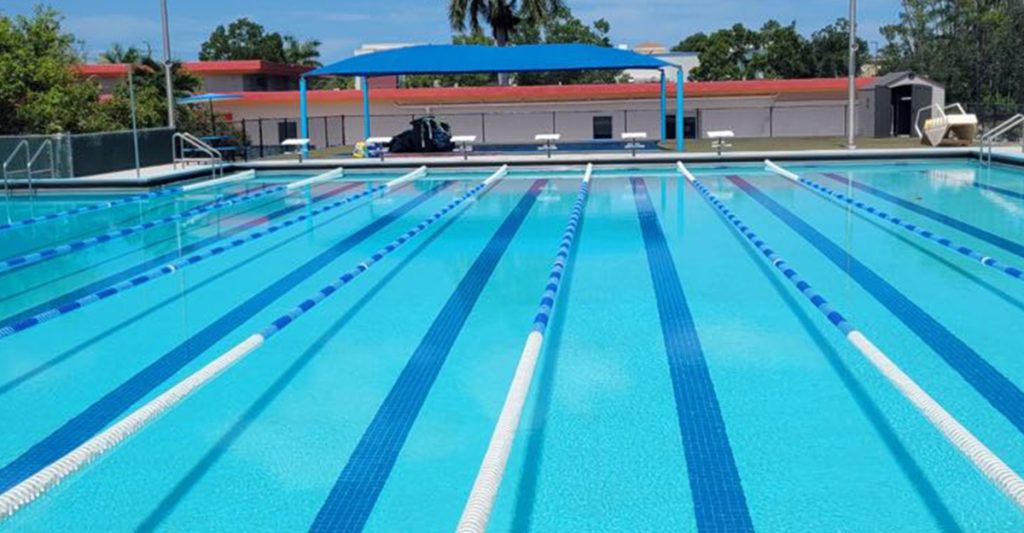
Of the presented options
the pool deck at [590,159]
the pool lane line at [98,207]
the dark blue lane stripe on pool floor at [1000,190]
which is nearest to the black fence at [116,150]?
the pool deck at [590,159]

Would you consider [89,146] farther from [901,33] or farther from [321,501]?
[901,33]

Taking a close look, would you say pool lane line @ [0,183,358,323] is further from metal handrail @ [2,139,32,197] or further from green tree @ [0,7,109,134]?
green tree @ [0,7,109,134]

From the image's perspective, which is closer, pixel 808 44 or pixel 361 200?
pixel 361 200

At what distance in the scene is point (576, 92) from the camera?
107 ft

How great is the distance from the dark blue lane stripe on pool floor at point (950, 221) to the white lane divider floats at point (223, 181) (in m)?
11.9

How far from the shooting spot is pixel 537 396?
601 centimetres

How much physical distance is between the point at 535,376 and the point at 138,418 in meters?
2.37

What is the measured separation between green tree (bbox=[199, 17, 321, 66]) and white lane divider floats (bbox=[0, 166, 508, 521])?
55509 millimetres

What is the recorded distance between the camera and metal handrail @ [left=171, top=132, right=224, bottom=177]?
21672 mm

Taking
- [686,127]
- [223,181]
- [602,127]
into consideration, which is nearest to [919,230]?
[223,181]

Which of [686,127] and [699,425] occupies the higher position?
[686,127]

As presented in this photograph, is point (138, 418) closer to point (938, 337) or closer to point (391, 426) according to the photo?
point (391, 426)

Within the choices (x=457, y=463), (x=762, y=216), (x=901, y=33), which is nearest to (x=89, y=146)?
(x=762, y=216)

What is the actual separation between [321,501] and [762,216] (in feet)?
33.5
